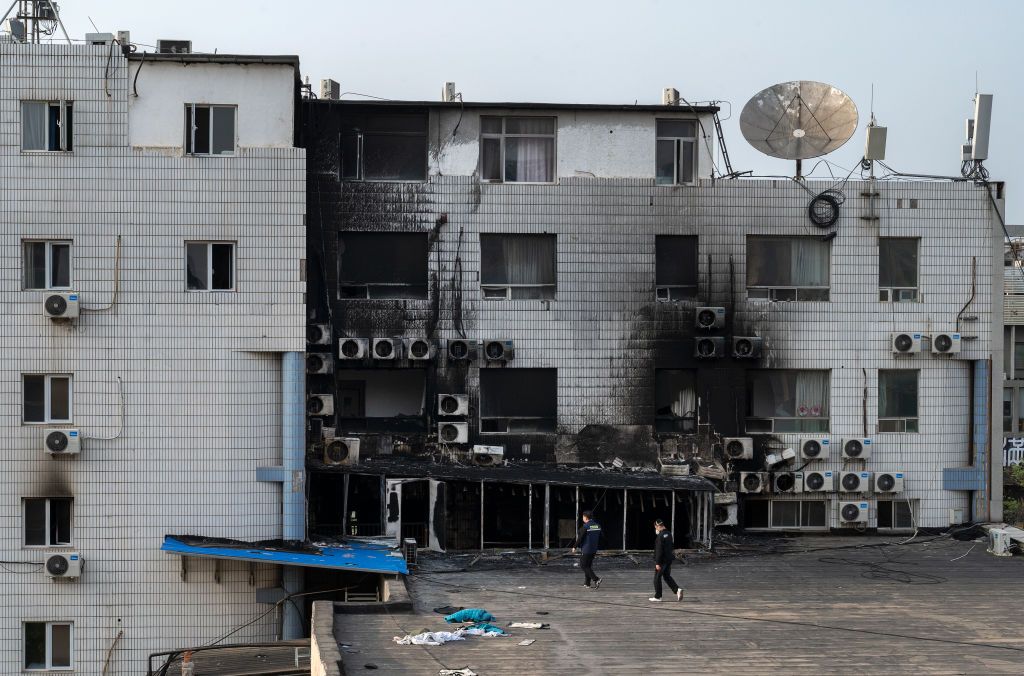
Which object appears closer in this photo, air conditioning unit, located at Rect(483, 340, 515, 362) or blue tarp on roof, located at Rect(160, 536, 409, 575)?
blue tarp on roof, located at Rect(160, 536, 409, 575)

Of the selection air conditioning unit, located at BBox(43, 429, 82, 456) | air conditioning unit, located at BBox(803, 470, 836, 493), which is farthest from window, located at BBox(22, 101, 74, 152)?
air conditioning unit, located at BBox(803, 470, 836, 493)

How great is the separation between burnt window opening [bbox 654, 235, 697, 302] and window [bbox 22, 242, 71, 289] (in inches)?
470

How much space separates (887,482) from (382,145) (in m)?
12.8

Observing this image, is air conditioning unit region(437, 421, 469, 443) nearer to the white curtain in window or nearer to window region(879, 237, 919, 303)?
window region(879, 237, 919, 303)

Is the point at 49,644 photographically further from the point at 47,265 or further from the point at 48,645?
the point at 47,265

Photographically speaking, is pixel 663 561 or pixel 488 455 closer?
pixel 663 561

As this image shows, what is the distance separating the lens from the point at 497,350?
28062mm

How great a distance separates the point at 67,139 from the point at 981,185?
61.8 feet

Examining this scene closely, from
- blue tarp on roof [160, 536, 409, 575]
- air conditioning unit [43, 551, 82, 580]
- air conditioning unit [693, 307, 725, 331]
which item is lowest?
air conditioning unit [43, 551, 82, 580]

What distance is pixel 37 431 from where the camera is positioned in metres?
25.9

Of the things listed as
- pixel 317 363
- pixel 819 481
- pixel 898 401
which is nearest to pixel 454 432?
pixel 317 363

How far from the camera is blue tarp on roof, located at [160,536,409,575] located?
23875 mm

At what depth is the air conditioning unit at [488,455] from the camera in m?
27.9

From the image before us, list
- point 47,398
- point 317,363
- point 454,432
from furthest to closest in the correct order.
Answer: point 454,432 → point 317,363 → point 47,398
